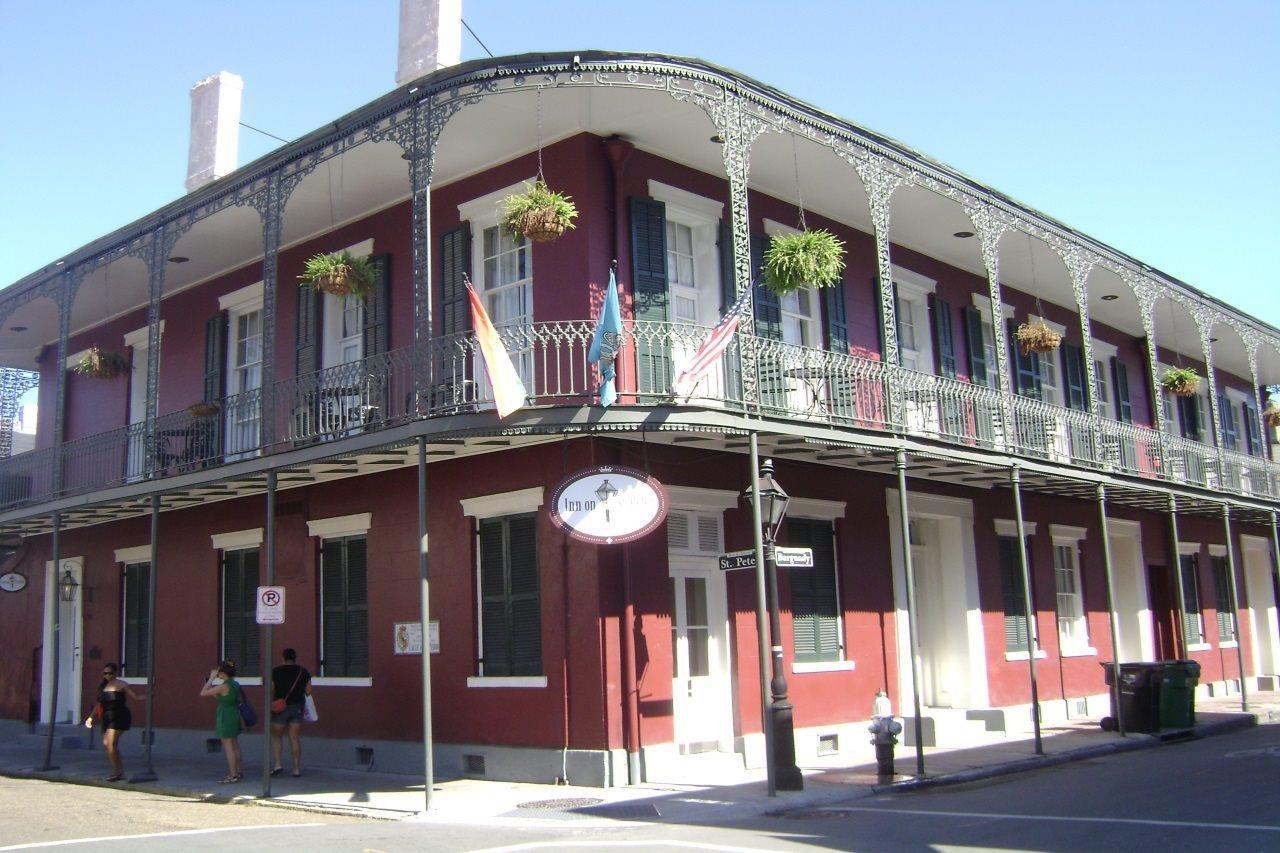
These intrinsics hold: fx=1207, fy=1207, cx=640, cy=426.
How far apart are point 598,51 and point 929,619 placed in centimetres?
953

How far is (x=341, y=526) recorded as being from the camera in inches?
598

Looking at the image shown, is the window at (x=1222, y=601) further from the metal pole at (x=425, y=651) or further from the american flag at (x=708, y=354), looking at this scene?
the metal pole at (x=425, y=651)

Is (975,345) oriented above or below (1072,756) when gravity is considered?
above

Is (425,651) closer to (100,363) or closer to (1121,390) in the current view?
(100,363)

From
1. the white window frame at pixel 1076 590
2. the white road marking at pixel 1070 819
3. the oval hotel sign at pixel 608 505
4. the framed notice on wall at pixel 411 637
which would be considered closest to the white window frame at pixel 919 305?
the white window frame at pixel 1076 590

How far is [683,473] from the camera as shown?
1334cm

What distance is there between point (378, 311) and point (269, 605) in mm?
4398

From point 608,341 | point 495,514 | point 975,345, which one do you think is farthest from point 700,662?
point 975,345

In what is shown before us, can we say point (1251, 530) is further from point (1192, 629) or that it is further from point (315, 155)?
point (315, 155)

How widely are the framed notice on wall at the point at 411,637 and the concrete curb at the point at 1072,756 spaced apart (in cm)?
523

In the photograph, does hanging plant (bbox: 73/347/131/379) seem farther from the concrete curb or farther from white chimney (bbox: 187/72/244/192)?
the concrete curb

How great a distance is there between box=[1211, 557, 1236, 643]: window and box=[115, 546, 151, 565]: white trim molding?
63.9ft

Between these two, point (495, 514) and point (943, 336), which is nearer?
point (495, 514)

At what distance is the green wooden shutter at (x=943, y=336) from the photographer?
17.7 meters
